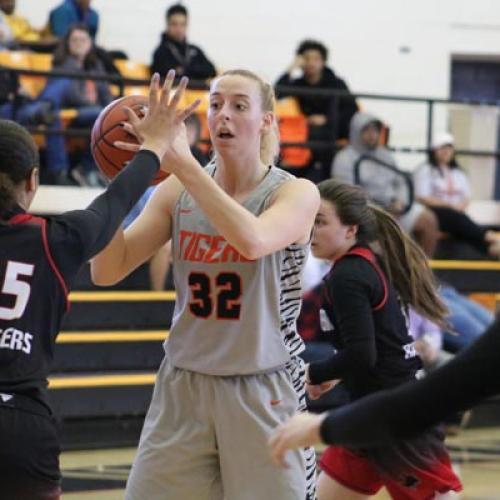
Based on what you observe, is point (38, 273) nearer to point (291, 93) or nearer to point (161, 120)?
point (161, 120)

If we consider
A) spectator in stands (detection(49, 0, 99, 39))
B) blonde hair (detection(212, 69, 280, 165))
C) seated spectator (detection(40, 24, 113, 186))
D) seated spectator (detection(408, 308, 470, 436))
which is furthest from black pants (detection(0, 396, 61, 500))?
spectator in stands (detection(49, 0, 99, 39))

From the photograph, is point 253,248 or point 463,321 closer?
point 253,248

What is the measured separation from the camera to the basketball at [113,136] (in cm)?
340

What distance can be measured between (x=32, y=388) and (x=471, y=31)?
35.0 feet

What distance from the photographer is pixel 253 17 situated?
38.8 feet

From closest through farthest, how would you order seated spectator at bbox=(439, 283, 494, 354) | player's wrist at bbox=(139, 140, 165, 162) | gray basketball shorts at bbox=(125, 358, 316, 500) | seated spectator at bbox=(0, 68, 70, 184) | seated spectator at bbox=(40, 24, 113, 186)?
1. player's wrist at bbox=(139, 140, 165, 162)
2. gray basketball shorts at bbox=(125, 358, 316, 500)
3. seated spectator at bbox=(439, 283, 494, 354)
4. seated spectator at bbox=(0, 68, 70, 184)
5. seated spectator at bbox=(40, 24, 113, 186)

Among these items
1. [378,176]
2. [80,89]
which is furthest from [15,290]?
[378,176]

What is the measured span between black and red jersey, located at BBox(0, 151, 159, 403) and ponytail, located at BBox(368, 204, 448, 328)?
1565 mm

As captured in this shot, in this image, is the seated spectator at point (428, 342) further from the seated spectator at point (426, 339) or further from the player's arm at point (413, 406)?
the player's arm at point (413, 406)

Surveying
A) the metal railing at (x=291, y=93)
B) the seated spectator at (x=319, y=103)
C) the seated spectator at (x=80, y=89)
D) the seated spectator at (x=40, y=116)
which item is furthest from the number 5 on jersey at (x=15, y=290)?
the seated spectator at (x=319, y=103)

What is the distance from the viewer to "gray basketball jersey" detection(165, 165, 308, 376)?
341 centimetres

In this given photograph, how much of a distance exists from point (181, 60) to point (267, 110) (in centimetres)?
655

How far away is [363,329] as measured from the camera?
402 cm

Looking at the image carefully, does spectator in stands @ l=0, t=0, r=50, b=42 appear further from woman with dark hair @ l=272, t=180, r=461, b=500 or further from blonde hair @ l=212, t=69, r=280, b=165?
blonde hair @ l=212, t=69, r=280, b=165
